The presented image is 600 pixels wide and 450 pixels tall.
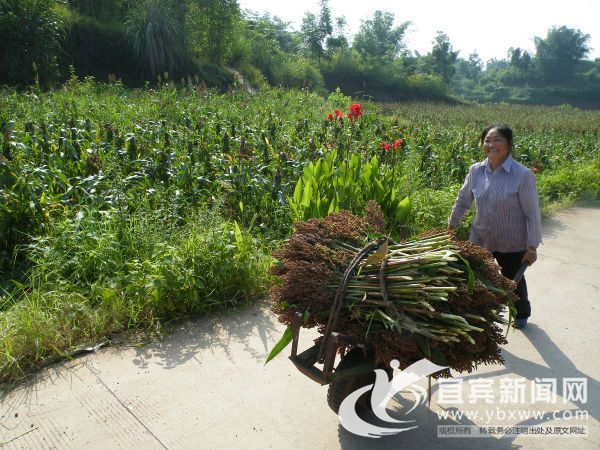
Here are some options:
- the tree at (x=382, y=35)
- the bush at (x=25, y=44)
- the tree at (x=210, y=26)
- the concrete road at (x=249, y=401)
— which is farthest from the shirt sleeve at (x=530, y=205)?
the tree at (x=382, y=35)

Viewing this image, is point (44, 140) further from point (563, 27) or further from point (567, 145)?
point (563, 27)

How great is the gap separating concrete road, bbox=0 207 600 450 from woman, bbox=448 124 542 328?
72cm

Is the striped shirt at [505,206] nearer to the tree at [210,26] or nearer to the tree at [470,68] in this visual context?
the tree at [210,26]

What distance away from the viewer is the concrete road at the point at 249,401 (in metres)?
2.65

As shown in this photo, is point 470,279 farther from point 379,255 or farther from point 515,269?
point 515,269

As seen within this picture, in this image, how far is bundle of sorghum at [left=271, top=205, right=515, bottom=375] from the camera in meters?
2.25

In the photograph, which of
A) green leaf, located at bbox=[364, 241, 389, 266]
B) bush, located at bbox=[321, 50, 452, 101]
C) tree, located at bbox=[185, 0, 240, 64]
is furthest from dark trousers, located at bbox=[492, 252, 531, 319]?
bush, located at bbox=[321, 50, 452, 101]

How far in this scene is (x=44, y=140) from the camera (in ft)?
19.0

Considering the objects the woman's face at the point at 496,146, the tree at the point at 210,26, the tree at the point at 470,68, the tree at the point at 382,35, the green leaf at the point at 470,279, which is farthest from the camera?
the tree at the point at 470,68

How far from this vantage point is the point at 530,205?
137 inches

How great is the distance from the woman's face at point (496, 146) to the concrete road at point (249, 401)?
1.43m

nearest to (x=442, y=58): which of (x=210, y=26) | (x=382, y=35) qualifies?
(x=382, y=35)

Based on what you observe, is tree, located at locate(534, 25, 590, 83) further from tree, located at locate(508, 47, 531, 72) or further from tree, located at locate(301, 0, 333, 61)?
tree, located at locate(301, 0, 333, 61)

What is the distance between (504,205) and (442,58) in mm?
76260
